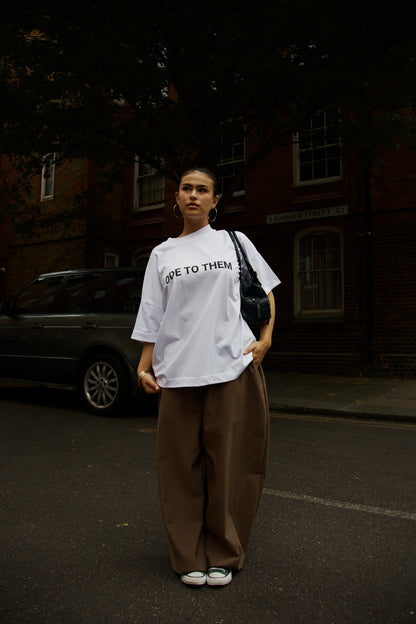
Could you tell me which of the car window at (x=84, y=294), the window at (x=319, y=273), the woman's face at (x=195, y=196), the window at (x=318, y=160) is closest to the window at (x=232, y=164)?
the window at (x=318, y=160)

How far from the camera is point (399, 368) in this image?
1109 centimetres

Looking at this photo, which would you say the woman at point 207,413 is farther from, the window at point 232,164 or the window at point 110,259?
the window at point 110,259

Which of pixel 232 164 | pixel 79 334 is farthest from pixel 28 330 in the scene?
pixel 232 164

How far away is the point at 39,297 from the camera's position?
764cm

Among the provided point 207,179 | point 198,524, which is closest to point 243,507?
point 198,524

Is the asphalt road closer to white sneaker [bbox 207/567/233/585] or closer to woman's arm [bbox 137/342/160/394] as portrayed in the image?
white sneaker [bbox 207/567/233/585]

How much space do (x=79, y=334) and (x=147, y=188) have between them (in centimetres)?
975

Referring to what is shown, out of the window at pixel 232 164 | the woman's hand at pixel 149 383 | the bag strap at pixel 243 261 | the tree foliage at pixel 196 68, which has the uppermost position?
the window at pixel 232 164

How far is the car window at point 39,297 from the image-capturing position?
7.50m

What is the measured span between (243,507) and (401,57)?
754cm

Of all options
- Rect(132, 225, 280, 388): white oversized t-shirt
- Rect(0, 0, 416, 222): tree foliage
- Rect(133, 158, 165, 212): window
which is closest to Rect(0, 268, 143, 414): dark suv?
Rect(0, 0, 416, 222): tree foliage

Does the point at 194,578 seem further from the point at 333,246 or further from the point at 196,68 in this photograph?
the point at 333,246

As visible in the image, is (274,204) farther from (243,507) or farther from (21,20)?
(243,507)

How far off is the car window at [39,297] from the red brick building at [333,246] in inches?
230
